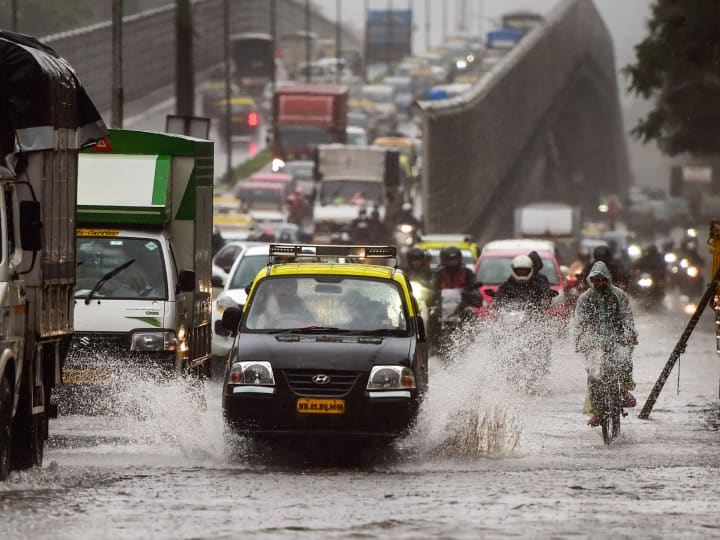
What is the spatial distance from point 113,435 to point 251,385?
8.12 ft

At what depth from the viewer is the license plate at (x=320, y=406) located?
46.4 ft

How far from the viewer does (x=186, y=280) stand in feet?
57.6

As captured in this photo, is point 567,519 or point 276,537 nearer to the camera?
point 276,537

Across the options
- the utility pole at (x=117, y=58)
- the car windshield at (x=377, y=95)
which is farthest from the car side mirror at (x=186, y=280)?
the car windshield at (x=377, y=95)

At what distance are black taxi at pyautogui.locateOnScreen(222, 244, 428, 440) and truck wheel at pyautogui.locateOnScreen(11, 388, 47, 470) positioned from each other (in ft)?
4.97

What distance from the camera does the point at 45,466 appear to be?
14.0 meters

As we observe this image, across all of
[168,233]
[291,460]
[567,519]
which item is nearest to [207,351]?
[168,233]

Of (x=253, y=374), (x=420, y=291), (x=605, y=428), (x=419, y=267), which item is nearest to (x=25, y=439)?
(x=253, y=374)

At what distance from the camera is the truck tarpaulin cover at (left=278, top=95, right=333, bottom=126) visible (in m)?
73.1

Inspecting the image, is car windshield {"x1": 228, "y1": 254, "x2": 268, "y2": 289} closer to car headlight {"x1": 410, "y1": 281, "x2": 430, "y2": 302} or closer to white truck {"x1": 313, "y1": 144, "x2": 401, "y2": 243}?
car headlight {"x1": 410, "y1": 281, "x2": 430, "y2": 302}

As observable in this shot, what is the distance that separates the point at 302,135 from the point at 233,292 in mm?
51070

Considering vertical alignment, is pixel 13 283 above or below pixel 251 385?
above

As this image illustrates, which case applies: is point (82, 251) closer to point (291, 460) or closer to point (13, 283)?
point (291, 460)

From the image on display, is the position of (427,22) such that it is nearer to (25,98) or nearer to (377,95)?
(377,95)
